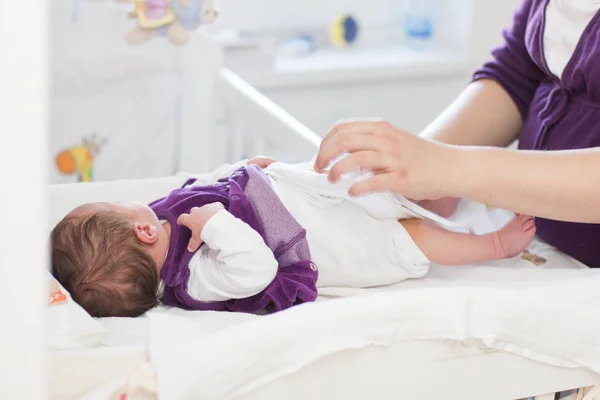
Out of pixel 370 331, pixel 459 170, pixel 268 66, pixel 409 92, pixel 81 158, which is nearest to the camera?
pixel 370 331

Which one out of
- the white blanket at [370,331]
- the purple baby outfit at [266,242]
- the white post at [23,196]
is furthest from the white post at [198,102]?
the white post at [23,196]

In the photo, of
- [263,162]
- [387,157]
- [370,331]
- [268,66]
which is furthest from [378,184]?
[268,66]

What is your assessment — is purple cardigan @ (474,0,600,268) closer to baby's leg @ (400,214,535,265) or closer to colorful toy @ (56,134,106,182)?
baby's leg @ (400,214,535,265)

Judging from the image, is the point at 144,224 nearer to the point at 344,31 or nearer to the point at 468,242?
the point at 468,242

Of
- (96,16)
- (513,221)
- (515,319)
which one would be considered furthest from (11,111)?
(96,16)

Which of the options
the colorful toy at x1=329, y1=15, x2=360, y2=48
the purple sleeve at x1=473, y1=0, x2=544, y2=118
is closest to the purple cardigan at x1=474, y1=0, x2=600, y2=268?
the purple sleeve at x1=473, y1=0, x2=544, y2=118

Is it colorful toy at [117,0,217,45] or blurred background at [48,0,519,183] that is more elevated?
colorful toy at [117,0,217,45]

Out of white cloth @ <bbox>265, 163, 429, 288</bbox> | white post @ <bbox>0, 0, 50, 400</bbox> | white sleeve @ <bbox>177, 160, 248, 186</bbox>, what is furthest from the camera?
white sleeve @ <bbox>177, 160, 248, 186</bbox>

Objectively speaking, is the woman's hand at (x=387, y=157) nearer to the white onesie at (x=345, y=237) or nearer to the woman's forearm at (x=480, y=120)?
the white onesie at (x=345, y=237)

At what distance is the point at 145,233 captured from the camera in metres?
1.00

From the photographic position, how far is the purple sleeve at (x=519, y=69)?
1.25 m

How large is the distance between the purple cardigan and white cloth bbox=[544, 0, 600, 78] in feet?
0.04

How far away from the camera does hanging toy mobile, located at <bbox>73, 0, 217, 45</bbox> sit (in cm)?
143

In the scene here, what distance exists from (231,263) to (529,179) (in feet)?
1.06
